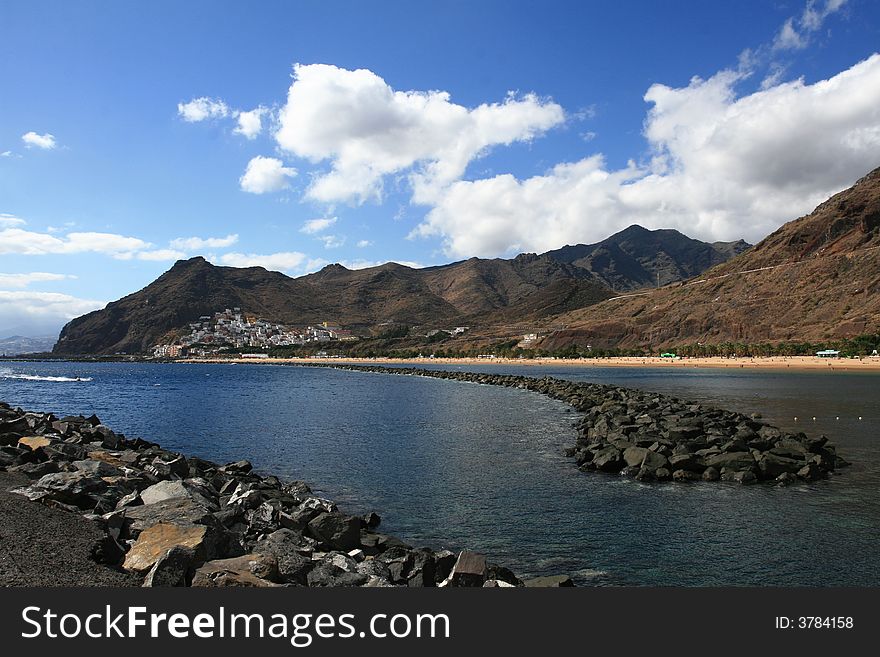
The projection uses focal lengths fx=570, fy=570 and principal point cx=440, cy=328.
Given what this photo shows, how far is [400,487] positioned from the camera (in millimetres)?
21922

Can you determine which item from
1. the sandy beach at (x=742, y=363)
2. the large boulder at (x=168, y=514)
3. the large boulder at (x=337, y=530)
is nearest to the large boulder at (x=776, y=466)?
the large boulder at (x=337, y=530)

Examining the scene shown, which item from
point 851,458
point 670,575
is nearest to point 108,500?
point 670,575

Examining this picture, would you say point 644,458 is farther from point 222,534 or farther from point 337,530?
point 222,534

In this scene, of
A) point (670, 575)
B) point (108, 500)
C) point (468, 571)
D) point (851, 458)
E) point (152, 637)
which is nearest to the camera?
point (152, 637)

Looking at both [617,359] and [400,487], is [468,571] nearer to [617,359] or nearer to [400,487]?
[400,487]

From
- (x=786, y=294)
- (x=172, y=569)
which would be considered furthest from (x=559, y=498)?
(x=786, y=294)

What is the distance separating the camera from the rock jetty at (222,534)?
10078mm

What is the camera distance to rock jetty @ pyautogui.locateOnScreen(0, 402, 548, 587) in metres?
10.1

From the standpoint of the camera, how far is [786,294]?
149875 mm

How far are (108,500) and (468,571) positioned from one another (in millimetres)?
9469

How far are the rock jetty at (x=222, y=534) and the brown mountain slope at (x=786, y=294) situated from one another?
137715mm

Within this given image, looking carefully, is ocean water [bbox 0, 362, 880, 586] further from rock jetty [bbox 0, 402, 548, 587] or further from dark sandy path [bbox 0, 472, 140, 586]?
dark sandy path [bbox 0, 472, 140, 586]

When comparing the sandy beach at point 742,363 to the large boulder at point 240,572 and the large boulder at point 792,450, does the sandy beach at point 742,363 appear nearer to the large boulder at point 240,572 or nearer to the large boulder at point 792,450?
the large boulder at point 792,450

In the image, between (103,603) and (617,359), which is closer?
(103,603)
